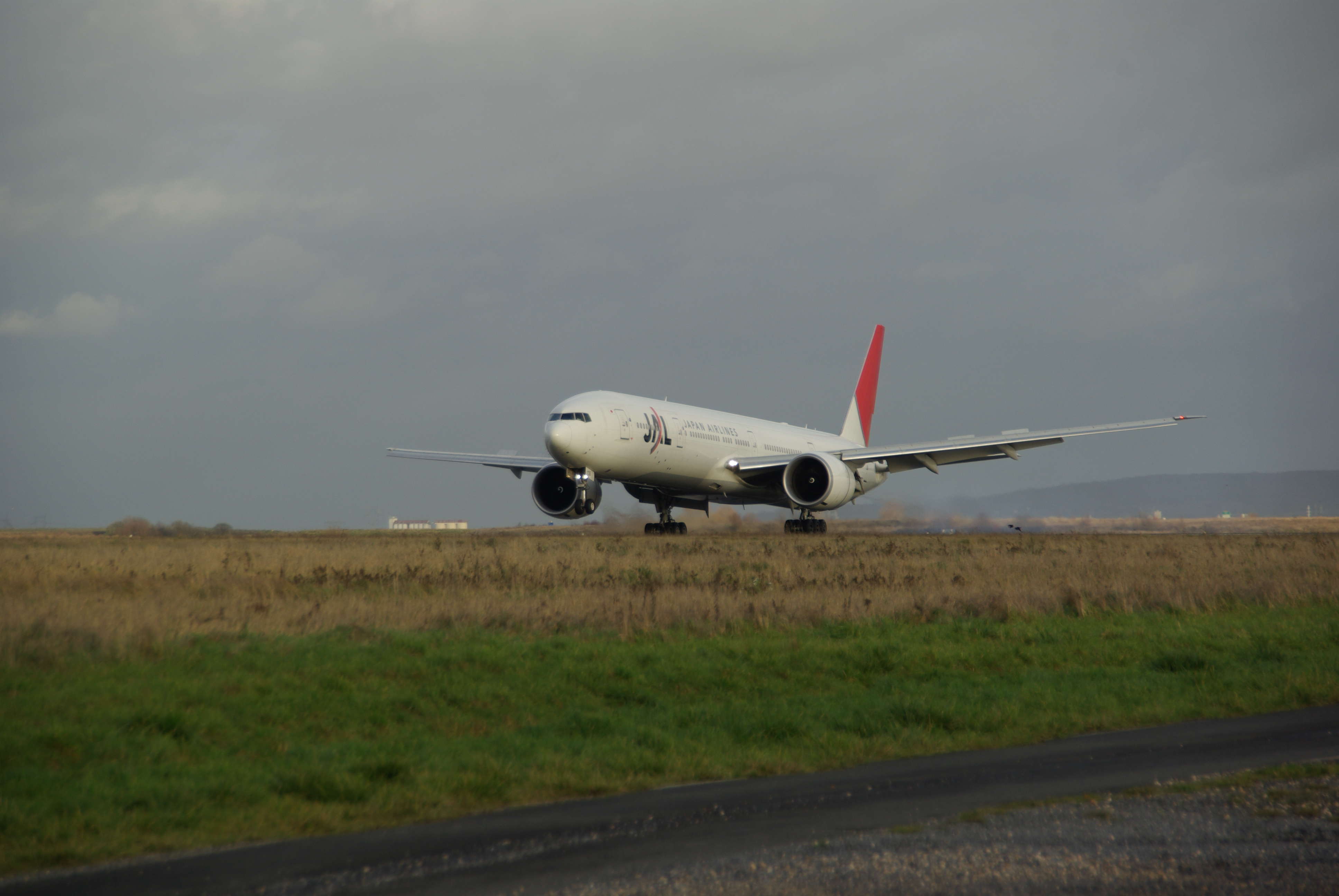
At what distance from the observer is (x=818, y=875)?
514 cm

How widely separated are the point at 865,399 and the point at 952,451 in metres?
17.4

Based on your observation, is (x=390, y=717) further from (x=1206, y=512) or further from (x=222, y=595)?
(x=1206, y=512)

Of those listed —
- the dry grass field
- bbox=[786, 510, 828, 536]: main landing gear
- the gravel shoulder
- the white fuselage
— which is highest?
the white fuselage

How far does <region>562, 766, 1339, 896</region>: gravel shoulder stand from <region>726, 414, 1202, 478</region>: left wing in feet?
102

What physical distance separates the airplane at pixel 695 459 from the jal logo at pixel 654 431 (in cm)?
4

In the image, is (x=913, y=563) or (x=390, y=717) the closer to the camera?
(x=390, y=717)

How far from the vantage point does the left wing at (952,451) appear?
3716cm

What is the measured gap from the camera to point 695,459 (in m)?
36.7

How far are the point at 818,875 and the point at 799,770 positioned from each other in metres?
3.22

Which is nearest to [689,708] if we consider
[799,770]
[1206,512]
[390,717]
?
[799,770]

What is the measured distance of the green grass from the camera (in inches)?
271

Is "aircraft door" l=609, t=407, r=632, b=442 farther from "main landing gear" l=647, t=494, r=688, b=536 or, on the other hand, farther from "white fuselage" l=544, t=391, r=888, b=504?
"main landing gear" l=647, t=494, r=688, b=536

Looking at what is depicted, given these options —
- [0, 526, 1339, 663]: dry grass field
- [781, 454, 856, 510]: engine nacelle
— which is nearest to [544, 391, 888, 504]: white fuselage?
[781, 454, 856, 510]: engine nacelle

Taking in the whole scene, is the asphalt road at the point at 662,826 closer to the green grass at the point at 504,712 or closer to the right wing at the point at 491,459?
the green grass at the point at 504,712
